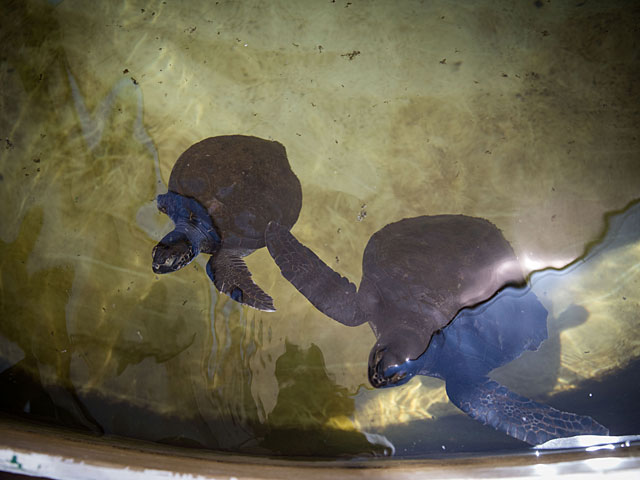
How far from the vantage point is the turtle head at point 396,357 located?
1793mm

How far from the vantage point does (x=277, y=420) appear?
2246 mm

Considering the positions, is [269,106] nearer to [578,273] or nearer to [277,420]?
[277,420]

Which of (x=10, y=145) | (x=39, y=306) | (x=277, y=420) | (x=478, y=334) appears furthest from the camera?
(x=10, y=145)

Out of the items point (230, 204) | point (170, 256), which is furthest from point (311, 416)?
point (230, 204)

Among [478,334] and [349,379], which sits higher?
[478,334]

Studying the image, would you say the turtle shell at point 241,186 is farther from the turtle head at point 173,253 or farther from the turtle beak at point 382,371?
the turtle beak at point 382,371

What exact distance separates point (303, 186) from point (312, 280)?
733 mm

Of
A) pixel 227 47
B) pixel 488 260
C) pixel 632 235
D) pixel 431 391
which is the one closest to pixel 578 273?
pixel 632 235

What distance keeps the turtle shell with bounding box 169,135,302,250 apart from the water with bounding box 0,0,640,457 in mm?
223

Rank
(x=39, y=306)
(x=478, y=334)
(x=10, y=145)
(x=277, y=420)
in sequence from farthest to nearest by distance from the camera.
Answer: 1. (x=10, y=145)
2. (x=39, y=306)
3. (x=277, y=420)
4. (x=478, y=334)

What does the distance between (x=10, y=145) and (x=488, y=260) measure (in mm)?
3285

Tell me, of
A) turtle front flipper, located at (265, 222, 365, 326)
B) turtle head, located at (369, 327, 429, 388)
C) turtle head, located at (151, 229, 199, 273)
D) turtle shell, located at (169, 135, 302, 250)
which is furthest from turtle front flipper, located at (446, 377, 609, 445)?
turtle head, located at (151, 229, 199, 273)

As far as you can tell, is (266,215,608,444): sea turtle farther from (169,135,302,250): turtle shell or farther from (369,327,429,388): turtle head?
(169,135,302,250): turtle shell

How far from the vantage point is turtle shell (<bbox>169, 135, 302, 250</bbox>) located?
2.31 m
